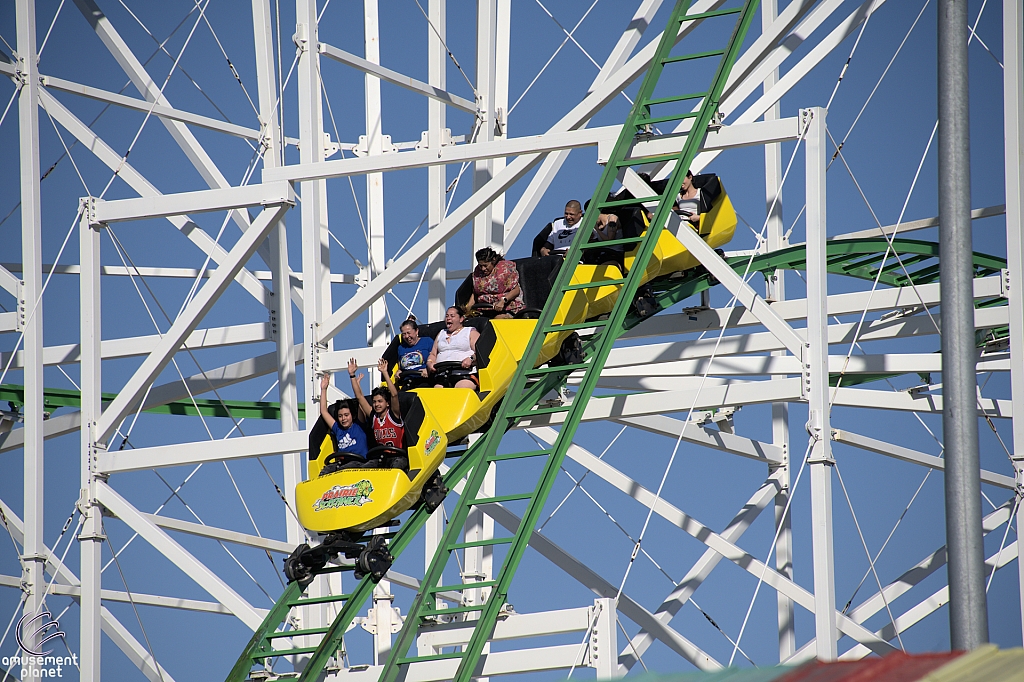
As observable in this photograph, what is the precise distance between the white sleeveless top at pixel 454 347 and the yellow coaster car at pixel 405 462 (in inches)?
4.8

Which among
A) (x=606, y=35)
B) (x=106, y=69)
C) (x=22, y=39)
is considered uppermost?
(x=606, y=35)

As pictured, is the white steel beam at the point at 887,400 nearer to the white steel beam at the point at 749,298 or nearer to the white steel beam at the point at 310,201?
the white steel beam at the point at 749,298

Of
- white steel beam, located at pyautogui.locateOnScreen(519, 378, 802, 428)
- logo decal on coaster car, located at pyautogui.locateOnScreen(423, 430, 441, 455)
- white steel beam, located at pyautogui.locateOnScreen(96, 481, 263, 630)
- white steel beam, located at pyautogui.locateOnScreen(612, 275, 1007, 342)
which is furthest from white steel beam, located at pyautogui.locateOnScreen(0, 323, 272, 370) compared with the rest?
white steel beam, located at pyautogui.locateOnScreen(519, 378, 802, 428)

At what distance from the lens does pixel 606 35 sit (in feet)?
209

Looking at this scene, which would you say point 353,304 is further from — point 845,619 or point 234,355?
point 234,355

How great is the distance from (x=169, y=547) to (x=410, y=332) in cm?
264

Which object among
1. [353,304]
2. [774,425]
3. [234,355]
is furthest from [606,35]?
[353,304]

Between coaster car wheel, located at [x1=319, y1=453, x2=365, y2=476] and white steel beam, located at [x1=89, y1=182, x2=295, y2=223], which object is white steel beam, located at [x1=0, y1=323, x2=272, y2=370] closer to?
white steel beam, located at [x1=89, y1=182, x2=295, y2=223]

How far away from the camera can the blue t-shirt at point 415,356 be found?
479 inches

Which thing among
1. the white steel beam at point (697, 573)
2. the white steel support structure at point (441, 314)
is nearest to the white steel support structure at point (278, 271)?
the white steel support structure at point (441, 314)

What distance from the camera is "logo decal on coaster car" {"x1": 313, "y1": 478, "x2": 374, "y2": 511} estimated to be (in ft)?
34.0

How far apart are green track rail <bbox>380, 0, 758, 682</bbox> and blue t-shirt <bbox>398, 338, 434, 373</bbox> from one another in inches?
36.1

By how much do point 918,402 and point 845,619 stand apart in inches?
91.7

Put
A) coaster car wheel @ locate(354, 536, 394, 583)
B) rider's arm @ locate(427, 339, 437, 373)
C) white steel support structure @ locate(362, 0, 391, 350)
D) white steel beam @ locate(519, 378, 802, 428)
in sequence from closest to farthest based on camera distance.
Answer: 1. coaster car wheel @ locate(354, 536, 394, 583)
2. white steel beam @ locate(519, 378, 802, 428)
3. rider's arm @ locate(427, 339, 437, 373)
4. white steel support structure @ locate(362, 0, 391, 350)
